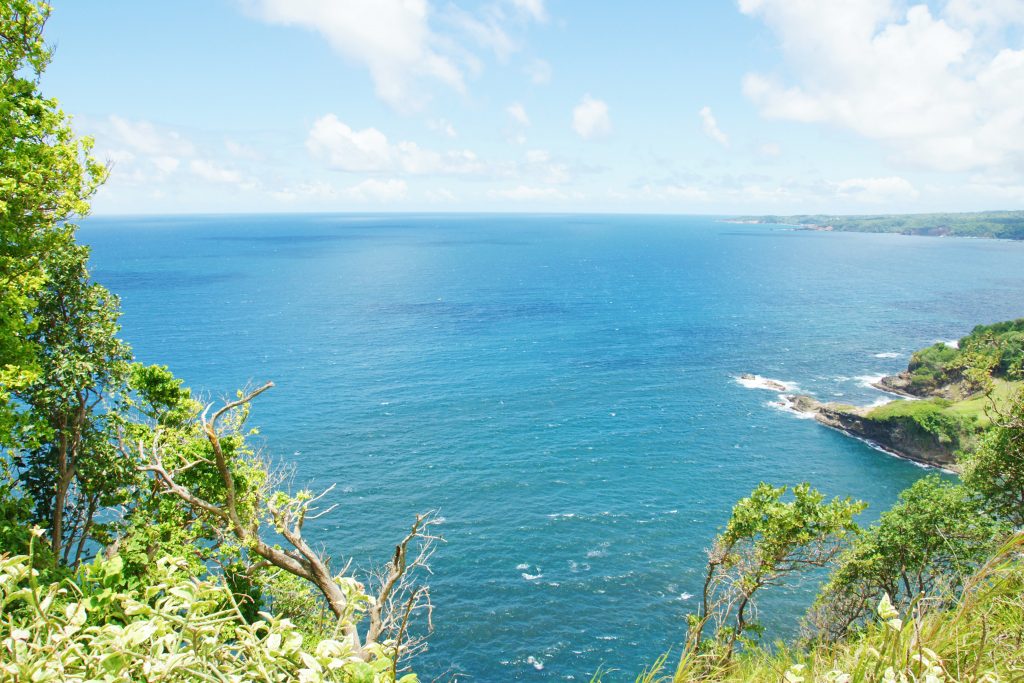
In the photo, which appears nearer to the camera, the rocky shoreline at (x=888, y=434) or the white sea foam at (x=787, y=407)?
the rocky shoreline at (x=888, y=434)

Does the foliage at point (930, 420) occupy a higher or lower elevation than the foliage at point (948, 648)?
lower

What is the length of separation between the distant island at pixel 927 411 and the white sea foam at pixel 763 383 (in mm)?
1132

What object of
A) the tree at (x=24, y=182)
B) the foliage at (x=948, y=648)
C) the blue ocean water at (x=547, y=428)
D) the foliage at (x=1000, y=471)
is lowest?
the blue ocean water at (x=547, y=428)

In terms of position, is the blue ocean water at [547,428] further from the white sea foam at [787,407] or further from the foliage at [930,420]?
the foliage at [930,420]

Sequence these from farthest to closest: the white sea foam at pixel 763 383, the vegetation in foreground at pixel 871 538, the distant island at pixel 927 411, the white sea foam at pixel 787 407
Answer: the white sea foam at pixel 763 383, the white sea foam at pixel 787 407, the distant island at pixel 927 411, the vegetation in foreground at pixel 871 538

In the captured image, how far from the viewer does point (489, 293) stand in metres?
164

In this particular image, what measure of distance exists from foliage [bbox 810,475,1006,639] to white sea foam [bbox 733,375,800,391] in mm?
56065

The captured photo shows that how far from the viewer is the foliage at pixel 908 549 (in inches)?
1220

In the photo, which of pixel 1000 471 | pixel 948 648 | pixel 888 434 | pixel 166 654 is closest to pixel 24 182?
pixel 166 654

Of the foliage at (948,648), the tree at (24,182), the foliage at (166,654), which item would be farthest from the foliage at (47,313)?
the foliage at (948,648)

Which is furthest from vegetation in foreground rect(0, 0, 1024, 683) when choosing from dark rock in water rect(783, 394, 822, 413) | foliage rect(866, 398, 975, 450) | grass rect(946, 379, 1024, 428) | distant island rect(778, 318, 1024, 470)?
dark rock in water rect(783, 394, 822, 413)

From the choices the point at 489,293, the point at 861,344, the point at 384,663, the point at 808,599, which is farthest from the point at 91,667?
the point at 489,293

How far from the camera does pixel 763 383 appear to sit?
9194 cm

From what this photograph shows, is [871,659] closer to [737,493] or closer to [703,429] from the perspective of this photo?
[737,493]
